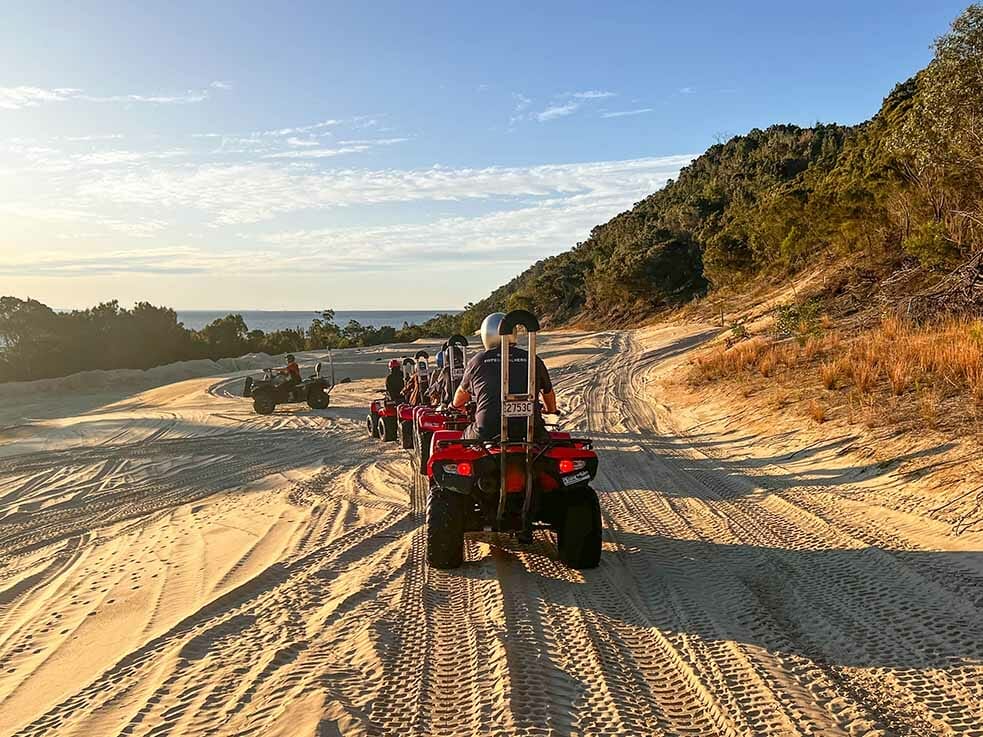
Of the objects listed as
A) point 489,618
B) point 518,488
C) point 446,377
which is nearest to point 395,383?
point 446,377

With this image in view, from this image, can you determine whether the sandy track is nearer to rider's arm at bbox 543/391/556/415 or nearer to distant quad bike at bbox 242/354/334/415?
rider's arm at bbox 543/391/556/415

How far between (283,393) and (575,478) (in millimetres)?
14367

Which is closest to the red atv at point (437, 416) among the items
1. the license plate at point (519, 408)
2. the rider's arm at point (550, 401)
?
the rider's arm at point (550, 401)

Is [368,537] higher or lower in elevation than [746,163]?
lower

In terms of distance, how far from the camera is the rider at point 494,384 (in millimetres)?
5836

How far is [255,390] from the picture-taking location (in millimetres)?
18328

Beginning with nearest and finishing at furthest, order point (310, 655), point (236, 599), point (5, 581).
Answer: point (310, 655) → point (236, 599) → point (5, 581)

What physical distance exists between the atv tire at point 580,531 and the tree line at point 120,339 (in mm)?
39460

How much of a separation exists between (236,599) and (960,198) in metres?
22.8

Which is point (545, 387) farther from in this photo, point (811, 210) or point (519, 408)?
point (811, 210)

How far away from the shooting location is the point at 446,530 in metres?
5.60

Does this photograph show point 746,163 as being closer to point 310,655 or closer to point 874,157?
point 874,157

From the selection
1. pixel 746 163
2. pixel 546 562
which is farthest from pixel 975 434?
pixel 746 163

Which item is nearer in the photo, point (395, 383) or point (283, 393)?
point (395, 383)
